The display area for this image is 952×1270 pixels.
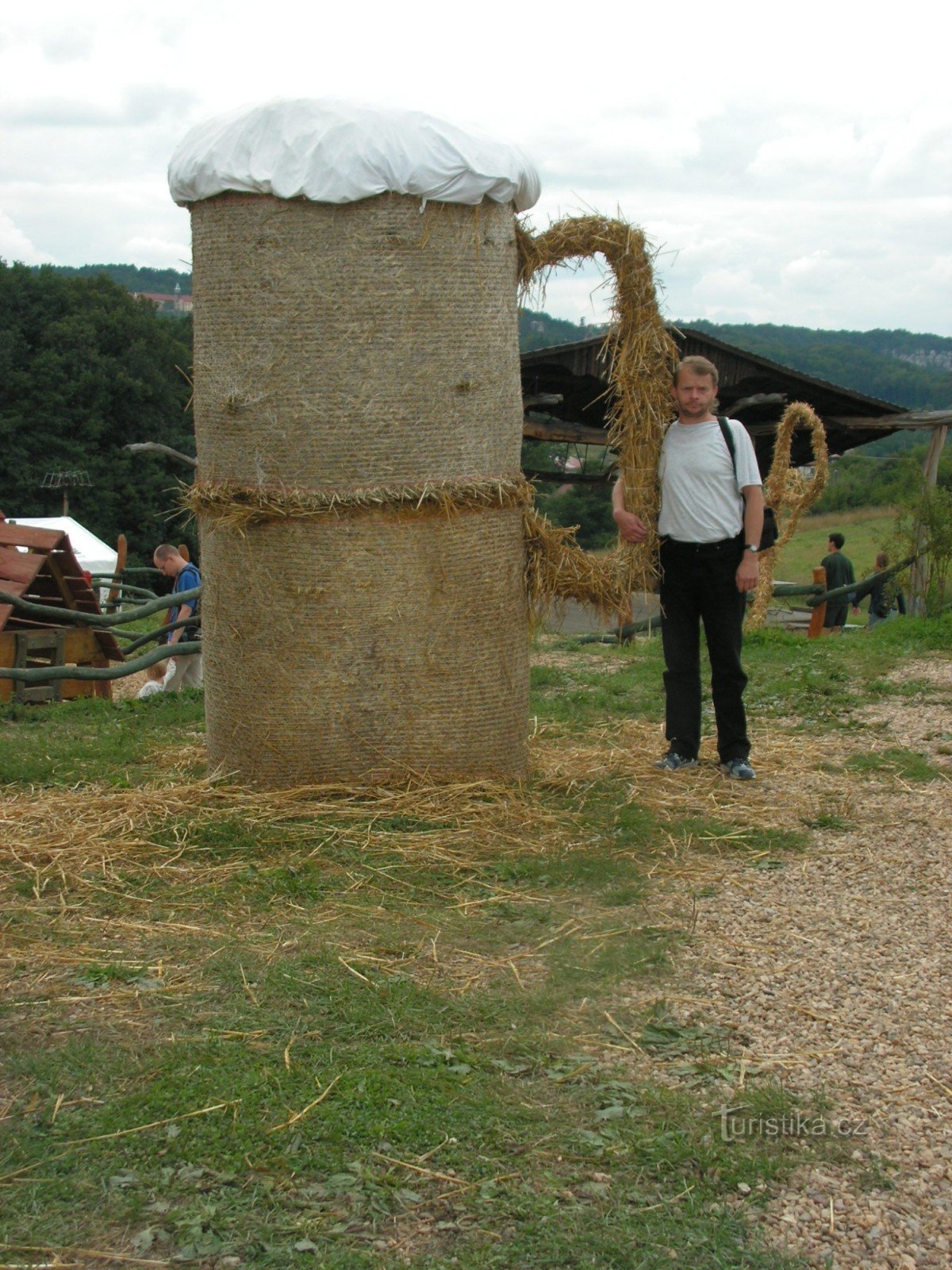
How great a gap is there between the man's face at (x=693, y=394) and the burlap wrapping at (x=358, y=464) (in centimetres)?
88

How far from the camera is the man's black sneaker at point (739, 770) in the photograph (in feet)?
21.4

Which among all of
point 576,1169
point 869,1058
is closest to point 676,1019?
point 869,1058

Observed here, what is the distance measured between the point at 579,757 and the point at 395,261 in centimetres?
275

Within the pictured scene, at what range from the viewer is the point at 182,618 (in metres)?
9.84

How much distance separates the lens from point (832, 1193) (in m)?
2.77

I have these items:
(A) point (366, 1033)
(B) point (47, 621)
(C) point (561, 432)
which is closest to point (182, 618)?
(B) point (47, 621)

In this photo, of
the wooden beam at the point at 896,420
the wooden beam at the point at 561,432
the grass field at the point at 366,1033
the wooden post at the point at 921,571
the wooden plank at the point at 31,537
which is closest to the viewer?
the grass field at the point at 366,1033

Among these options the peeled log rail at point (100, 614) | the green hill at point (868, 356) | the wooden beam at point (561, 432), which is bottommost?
the peeled log rail at point (100, 614)

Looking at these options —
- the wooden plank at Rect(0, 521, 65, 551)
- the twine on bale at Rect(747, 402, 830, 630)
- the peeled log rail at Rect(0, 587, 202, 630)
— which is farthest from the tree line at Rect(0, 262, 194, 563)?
the peeled log rail at Rect(0, 587, 202, 630)

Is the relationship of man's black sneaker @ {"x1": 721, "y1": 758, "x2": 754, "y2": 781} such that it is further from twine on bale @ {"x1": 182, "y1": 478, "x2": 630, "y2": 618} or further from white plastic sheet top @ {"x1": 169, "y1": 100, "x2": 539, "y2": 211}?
white plastic sheet top @ {"x1": 169, "y1": 100, "x2": 539, "y2": 211}

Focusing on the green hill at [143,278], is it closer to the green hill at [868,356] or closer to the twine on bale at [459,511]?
the green hill at [868,356]

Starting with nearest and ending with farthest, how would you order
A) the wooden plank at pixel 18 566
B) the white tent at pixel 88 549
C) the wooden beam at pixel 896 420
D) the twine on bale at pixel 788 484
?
the wooden plank at pixel 18 566, the twine on bale at pixel 788 484, the wooden beam at pixel 896 420, the white tent at pixel 88 549

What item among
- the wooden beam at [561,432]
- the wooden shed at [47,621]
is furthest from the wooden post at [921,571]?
the wooden shed at [47,621]

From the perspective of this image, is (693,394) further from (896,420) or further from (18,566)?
(896,420)
